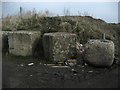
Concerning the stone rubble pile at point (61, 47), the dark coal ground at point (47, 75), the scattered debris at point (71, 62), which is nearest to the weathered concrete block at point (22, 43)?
the stone rubble pile at point (61, 47)

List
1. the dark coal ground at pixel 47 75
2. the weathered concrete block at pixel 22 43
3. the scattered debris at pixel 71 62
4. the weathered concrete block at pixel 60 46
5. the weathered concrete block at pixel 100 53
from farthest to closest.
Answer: the weathered concrete block at pixel 22 43
the weathered concrete block at pixel 60 46
the scattered debris at pixel 71 62
the weathered concrete block at pixel 100 53
the dark coal ground at pixel 47 75

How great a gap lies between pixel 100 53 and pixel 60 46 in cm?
99

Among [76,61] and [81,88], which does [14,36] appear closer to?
[76,61]

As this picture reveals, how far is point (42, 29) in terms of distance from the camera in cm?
486

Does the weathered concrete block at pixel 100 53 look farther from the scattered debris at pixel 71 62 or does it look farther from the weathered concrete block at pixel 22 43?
the weathered concrete block at pixel 22 43

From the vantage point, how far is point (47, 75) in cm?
317

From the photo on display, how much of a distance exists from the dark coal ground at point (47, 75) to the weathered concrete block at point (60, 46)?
370 mm

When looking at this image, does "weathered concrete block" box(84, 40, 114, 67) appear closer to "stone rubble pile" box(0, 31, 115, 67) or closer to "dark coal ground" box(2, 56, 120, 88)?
"stone rubble pile" box(0, 31, 115, 67)

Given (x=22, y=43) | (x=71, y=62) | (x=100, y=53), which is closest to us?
(x=100, y=53)

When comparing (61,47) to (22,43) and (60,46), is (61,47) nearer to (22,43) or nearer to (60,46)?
(60,46)

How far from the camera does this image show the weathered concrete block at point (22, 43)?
167 inches

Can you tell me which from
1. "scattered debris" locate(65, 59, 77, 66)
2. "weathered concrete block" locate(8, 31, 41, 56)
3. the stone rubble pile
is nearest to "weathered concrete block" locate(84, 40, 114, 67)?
the stone rubble pile

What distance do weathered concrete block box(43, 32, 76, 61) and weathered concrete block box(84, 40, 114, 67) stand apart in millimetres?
525

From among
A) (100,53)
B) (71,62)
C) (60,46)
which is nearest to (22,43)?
(60,46)
